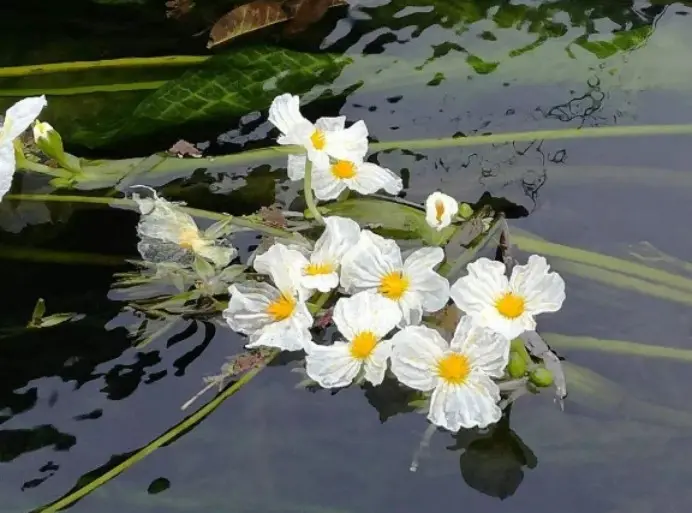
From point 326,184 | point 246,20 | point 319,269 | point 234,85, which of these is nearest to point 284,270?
point 319,269

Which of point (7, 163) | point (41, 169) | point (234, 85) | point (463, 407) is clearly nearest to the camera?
point (463, 407)

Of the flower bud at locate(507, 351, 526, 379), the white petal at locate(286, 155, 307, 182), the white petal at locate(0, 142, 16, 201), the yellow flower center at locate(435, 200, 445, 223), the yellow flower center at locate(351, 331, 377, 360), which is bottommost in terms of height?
the flower bud at locate(507, 351, 526, 379)

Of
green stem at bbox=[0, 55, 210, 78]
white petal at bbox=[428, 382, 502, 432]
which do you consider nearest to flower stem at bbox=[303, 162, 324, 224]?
white petal at bbox=[428, 382, 502, 432]

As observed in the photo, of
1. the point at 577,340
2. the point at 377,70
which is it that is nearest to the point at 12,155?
the point at 377,70

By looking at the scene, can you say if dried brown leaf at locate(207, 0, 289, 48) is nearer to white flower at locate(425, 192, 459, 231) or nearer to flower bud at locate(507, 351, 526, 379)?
white flower at locate(425, 192, 459, 231)

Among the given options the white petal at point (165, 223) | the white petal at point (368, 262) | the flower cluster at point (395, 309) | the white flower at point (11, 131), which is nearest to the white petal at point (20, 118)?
the white flower at point (11, 131)

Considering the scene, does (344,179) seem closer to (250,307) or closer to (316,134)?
(316,134)
